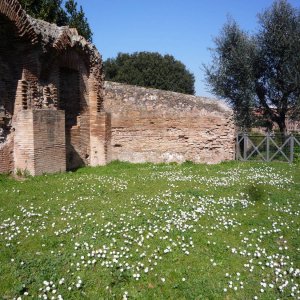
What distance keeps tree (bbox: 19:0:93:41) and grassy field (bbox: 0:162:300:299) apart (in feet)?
39.2

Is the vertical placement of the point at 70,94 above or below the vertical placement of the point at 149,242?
above

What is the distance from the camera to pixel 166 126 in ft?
41.1

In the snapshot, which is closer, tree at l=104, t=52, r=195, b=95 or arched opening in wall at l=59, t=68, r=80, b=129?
arched opening in wall at l=59, t=68, r=80, b=129

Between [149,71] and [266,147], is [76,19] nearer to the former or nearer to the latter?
[266,147]

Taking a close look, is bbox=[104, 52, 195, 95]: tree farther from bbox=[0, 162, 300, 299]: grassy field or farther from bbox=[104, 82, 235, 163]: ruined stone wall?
bbox=[0, 162, 300, 299]: grassy field

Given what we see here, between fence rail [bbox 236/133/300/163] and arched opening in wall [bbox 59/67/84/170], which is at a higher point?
arched opening in wall [bbox 59/67/84/170]

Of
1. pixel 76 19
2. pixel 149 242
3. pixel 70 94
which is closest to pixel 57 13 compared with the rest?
pixel 76 19

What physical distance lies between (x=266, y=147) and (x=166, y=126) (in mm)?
4260

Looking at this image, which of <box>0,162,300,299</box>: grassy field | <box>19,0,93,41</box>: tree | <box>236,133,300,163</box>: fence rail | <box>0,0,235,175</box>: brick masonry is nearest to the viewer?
<box>0,162,300,299</box>: grassy field

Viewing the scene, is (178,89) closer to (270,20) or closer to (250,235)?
(270,20)

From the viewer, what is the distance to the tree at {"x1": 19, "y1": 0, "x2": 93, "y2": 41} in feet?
54.0

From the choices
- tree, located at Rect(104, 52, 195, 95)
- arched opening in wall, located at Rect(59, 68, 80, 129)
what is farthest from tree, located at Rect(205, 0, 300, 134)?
tree, located at Rect(104, 52, 195, 95)

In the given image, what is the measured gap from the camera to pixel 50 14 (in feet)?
57.1

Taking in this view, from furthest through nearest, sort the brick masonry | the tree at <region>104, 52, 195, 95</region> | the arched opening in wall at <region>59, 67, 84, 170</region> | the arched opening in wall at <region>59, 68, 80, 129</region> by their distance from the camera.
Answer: the tree at <region>104, 52, 195, 95</region>, the arched opening in wall at <region>59, 68, 80, 129</region>, the arched opening in wall at <region>59, 67, 84, 170</region>, the brick masonry
